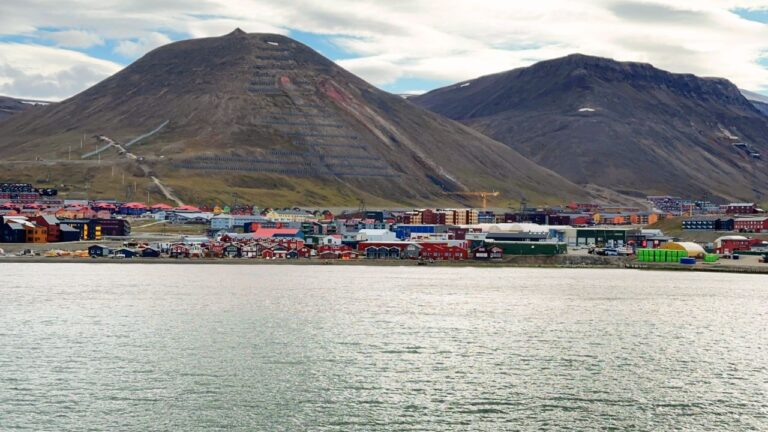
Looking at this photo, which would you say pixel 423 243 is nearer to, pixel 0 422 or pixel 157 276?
pixel 157 276

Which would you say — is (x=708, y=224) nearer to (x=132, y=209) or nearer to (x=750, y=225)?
(x=750, y=225)

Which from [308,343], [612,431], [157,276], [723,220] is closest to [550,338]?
[308,343]

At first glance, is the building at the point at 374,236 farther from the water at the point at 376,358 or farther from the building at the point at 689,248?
the water at the point at 376,358

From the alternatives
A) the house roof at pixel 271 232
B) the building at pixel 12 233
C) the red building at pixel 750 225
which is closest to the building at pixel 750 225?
the red building at pixel 750 225

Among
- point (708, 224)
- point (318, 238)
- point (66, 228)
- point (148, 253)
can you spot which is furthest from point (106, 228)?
point (708, 224)

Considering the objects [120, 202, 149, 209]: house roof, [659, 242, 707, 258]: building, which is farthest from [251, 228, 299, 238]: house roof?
[659, 242, 707, 258]: building

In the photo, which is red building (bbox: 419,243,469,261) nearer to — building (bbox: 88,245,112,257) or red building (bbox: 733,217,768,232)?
building (bbox: 88,245,112,257)
